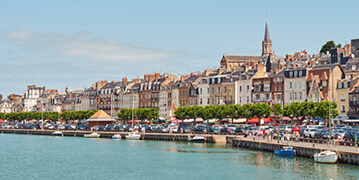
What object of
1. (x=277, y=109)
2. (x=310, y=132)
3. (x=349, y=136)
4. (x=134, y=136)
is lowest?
(x=134, y=136)

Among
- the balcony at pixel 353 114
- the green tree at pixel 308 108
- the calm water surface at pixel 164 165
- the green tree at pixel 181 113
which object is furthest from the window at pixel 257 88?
the calm water surface at pixel 164 165

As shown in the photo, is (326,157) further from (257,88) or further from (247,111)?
(257,88)

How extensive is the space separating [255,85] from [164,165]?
235 feet

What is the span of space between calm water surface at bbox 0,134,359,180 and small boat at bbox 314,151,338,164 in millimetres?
747

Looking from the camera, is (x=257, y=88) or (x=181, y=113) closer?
(x=257, y=88)

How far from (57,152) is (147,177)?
34986 mm

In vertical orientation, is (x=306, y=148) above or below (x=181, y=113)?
below

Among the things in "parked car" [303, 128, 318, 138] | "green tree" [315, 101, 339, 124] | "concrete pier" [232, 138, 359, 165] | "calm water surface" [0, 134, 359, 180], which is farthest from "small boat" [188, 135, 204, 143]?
"parked car" [303, 128, 318, 138]

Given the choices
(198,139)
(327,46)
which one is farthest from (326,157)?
(327,46)

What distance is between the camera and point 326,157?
6156 centimetres

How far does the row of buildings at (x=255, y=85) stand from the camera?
11925 cm

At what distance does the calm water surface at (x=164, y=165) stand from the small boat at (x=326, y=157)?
2.45ft

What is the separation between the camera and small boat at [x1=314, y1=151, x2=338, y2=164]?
200ft

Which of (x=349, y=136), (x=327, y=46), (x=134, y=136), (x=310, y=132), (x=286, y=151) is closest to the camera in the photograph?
(x=286, y=151)
